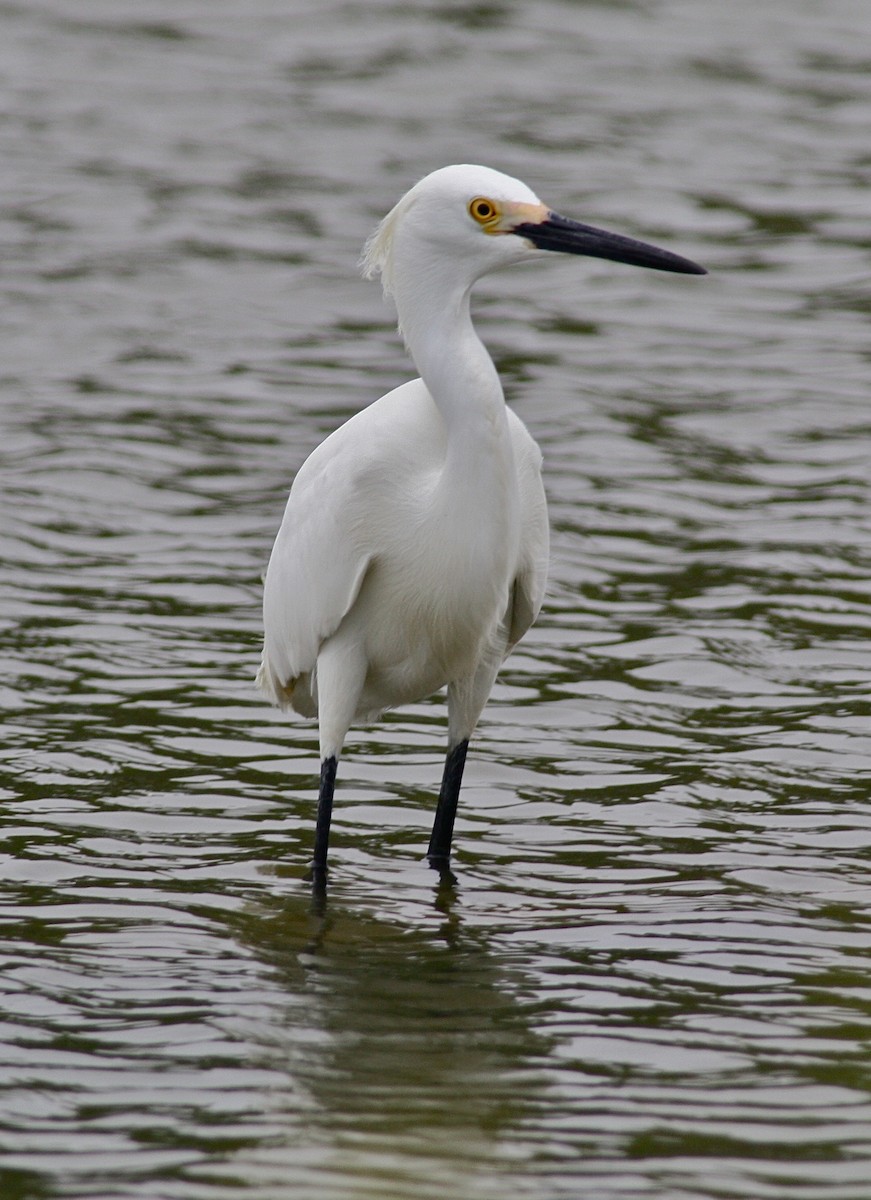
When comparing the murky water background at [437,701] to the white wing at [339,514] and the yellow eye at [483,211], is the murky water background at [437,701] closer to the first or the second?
the white wing at [339,514]

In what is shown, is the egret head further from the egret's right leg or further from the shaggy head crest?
the egret's right leg

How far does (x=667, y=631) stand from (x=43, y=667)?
2.89 metres

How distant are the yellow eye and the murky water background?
7.27 ft

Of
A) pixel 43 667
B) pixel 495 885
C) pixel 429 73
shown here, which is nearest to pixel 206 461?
pixel 43 667

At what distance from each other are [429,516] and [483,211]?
97cm

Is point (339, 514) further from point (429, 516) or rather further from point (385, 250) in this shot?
point (385, 250)

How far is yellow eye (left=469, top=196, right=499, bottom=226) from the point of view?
5777mm

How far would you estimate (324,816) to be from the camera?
21.7 feet

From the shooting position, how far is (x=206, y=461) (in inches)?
459

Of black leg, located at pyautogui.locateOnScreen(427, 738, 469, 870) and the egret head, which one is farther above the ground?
the egret head

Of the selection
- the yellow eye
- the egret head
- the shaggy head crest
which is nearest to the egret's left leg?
the shaggy head crest

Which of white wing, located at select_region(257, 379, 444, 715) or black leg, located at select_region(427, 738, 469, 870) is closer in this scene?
white wing, located at select_region(257, 379, 444, 715)

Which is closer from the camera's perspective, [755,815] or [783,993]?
[783,993]

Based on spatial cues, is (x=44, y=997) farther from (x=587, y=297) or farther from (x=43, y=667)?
(x=587, y=297)
